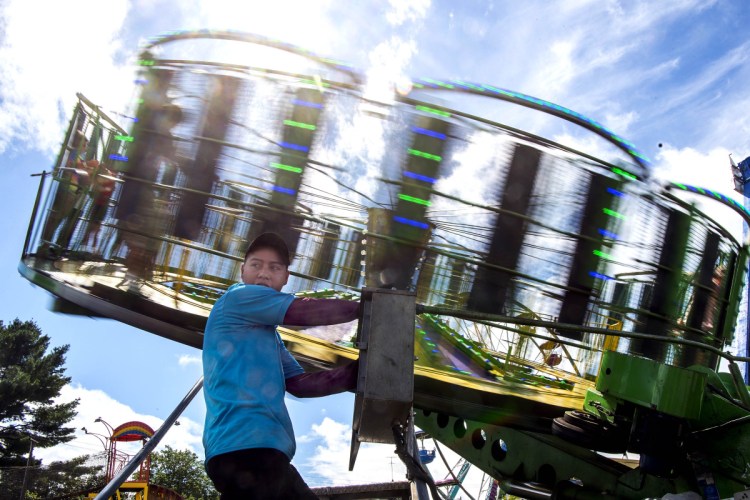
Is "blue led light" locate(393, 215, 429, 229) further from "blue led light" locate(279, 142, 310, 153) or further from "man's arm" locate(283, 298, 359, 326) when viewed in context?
"man's arm" locate(283, 298, 359, 326)

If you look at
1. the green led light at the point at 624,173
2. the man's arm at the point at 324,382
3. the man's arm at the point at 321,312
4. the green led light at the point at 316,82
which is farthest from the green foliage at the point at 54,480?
the green led light at the point at 624,173

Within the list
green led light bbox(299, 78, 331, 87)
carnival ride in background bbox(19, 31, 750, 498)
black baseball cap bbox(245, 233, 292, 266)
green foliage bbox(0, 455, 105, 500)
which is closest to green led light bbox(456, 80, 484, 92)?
carnival ride in background bbox(19, 31, 750, 498)

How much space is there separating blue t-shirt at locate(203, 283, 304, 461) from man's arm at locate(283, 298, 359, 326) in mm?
35

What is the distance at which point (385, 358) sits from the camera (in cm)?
138

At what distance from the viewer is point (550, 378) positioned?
4.14 m

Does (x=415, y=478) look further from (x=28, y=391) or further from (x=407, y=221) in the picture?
(x=28, y=391)

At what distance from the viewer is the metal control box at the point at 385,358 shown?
137cm

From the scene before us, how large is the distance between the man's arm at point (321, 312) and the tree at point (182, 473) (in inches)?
1162

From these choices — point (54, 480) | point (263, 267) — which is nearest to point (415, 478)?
point (263, 267)

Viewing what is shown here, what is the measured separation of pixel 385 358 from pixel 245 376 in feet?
1.43

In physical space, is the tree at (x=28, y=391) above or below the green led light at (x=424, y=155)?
below

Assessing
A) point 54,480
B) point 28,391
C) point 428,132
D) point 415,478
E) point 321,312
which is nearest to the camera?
point 415,478

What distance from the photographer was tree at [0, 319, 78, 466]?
24.3m

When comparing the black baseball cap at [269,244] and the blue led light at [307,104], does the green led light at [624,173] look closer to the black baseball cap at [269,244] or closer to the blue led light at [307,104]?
the blue led light at [307,104]
